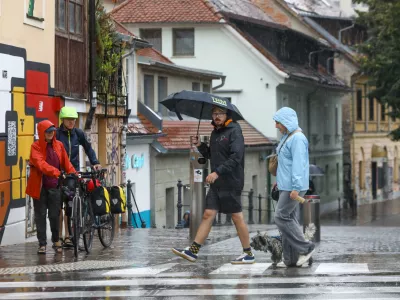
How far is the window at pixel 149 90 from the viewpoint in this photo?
124 ft

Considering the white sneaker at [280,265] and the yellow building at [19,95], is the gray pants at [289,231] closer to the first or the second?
the white sneaker at [280,265]

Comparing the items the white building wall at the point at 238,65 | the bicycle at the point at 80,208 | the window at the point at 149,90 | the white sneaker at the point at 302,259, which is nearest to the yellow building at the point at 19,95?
the bicycle at the point at 80,208

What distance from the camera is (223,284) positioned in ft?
36.9

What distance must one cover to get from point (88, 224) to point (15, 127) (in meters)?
2.95

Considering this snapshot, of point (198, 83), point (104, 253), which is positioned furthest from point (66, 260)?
point (198, 83)

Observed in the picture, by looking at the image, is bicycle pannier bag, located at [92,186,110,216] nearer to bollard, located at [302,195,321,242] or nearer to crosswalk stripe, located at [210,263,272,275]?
crosswalk stripe, located at [210,263,272,275]

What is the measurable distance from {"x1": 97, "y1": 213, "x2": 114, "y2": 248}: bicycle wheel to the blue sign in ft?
53.3

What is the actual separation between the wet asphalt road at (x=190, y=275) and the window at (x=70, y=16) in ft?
16.6

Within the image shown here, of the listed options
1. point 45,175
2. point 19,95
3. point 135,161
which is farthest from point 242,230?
point 135,161

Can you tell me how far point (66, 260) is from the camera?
14.2m

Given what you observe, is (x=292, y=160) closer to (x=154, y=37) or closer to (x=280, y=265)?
(x=280, y=265)

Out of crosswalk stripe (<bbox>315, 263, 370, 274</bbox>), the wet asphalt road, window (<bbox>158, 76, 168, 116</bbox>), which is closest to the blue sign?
window (<bbox>158, 76, 168, 116</bbox>)

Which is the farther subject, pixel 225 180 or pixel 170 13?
pixel 170 13


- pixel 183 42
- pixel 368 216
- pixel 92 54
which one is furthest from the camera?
pixel 368 216
